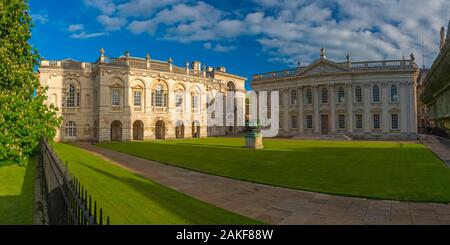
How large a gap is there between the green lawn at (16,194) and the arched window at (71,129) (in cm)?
2813

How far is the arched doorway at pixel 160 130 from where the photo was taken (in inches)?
1730

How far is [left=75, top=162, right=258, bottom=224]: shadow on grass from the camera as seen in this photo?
19.6ft

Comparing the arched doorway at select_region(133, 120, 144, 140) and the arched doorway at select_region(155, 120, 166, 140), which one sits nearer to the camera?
the arched doorway at select_region(133, 120, 144, 140)

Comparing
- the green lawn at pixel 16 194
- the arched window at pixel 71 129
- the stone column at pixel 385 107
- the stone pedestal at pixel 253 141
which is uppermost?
the stone column at pixel 385 107

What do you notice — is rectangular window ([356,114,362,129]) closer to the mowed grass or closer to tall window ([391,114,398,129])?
tall window ([391,114,398,129])

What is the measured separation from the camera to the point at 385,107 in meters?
42.2

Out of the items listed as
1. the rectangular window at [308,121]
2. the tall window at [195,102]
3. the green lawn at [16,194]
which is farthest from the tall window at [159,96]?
the green lawn at [16,194]

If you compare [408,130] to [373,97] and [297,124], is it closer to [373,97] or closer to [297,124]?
[373,97]

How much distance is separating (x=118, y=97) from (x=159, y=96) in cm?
671

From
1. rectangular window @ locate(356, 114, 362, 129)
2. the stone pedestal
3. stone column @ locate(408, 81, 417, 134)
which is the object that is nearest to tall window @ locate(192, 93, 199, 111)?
the stone pedestal

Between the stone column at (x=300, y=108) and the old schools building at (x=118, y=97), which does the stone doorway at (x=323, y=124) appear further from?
the old schools building at (x=118, y=97)

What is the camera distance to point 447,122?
17.5ft

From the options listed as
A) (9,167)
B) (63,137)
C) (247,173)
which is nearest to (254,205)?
(247,173)

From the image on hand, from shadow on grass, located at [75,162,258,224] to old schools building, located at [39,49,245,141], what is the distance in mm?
32202
